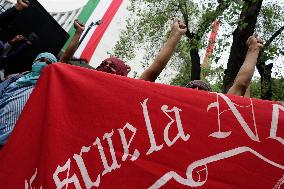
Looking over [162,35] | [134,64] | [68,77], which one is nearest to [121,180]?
[68,77]

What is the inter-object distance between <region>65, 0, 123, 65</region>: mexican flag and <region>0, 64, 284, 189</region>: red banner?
29.2 ft

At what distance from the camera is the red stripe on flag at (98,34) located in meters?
11.9

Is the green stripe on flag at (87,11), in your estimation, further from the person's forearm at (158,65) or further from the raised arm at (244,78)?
the raised arm at (244,78)

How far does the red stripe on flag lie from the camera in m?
11.9

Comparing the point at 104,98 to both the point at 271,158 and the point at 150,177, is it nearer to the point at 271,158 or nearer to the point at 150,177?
the point at 150,177

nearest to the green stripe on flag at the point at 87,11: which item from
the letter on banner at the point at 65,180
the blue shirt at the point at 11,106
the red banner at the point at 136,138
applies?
the blue shirt at the point at 11,106

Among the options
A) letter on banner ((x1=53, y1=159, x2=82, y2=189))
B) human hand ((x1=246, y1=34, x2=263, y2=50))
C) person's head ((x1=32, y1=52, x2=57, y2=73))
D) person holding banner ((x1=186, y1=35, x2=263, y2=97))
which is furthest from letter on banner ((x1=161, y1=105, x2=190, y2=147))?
person's head ((x1=32, y1=52, x2=57, y2=73))

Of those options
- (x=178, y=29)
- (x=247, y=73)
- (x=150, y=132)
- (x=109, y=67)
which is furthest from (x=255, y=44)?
(x=150, y=132)

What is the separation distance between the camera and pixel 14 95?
318cm

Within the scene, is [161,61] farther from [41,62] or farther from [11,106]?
[11,106]

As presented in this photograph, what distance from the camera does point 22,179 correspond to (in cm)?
237

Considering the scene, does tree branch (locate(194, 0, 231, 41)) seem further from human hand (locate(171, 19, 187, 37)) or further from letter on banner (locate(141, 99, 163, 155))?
letter on banner (locate(141, 99, 163, 155))

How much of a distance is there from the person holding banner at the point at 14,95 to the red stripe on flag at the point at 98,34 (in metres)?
8.09

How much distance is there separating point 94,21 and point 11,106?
400 inches
